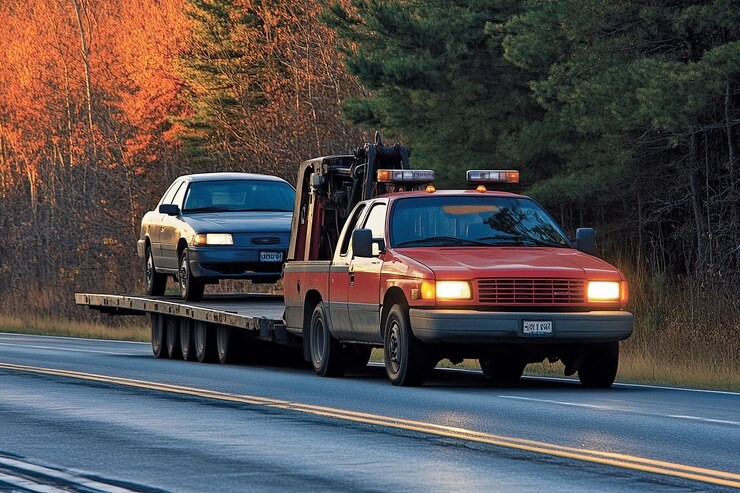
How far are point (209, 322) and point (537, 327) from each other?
22.7 feet

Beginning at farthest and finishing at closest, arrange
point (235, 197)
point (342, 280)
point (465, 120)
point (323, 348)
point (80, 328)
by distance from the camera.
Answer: point (80, 328) < point (465, 120) < point (235, 197) < point (323, 348) < point (342, 280)

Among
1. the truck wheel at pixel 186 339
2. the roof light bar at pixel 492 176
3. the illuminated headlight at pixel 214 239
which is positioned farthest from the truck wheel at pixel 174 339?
the roof light bar at pixel 492 176

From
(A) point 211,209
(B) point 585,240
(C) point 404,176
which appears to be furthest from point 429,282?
(A) point 211,209

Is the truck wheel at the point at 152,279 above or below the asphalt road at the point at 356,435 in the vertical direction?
above

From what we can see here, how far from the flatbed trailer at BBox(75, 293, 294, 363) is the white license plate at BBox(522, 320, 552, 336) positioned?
4721mm

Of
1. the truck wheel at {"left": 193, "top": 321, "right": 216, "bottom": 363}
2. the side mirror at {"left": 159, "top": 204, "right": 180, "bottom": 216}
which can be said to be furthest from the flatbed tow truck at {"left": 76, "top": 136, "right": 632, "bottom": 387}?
the side mirror at {"left": 159, "top": 204, "right": 180, "bottom": 216}

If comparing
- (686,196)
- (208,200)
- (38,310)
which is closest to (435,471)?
(208,200)

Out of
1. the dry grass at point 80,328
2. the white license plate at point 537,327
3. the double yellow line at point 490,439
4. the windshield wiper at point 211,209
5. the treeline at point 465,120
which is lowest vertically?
the dry grass at point 80,328

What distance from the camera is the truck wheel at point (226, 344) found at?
22.0m

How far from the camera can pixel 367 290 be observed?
692 inches

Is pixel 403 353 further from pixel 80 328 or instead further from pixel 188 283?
pixel 80 328

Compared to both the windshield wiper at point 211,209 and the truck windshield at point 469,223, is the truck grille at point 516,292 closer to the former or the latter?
the truck windshield at point 469,223

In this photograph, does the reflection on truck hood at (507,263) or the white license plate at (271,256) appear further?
the white license plate at (271,256)

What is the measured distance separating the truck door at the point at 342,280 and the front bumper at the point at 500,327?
2.15 meters
